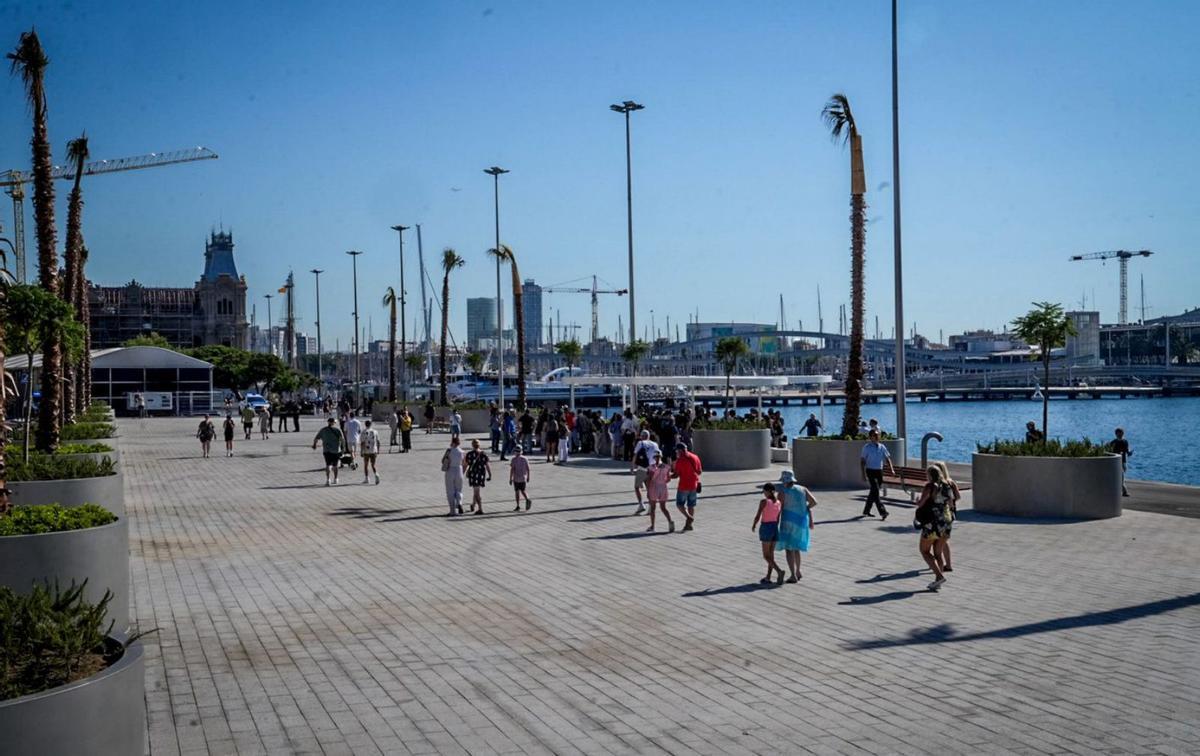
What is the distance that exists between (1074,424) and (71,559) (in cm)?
8641

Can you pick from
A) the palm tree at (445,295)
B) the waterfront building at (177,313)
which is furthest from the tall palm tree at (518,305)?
the waterfront building at (177,313)

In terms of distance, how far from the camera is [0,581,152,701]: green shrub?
5152 millimetres

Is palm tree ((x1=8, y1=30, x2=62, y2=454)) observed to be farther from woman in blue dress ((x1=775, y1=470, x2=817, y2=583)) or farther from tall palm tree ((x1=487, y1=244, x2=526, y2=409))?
tall palm tree ((x1=487, y1=244, x2=526, y2=409))

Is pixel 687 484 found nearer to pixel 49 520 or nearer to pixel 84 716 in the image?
pixel 49 520

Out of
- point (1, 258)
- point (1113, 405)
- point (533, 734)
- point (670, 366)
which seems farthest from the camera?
point (670, 366)

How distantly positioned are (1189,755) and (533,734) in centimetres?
389

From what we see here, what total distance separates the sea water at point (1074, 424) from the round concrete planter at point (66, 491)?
19.4 metres

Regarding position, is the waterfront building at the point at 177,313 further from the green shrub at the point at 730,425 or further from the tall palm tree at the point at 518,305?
the green shrub at the point at 730,425

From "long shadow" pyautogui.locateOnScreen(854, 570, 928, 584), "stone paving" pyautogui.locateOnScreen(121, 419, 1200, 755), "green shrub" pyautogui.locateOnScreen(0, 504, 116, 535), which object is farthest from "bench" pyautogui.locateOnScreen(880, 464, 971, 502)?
"green shrub" pyautogui.locateOnScreen(0, 504, 116, 535)

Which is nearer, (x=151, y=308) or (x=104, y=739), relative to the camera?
(x=104, y=739)

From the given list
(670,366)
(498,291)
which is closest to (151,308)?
(670,366)

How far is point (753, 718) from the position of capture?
7.27 metres

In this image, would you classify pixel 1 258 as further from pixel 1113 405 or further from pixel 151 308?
pixel 151 308

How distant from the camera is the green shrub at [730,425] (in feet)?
85.9
